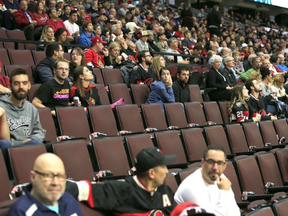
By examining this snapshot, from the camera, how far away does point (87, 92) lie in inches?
158

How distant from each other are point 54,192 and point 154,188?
0.55 m

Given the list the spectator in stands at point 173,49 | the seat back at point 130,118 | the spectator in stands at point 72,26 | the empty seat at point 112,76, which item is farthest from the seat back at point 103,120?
the spectator in stands at point 173,49

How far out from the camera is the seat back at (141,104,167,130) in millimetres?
4070

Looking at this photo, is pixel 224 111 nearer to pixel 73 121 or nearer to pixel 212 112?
pixel 212 112

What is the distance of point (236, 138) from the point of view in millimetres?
4156

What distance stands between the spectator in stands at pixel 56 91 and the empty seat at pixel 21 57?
1046mm

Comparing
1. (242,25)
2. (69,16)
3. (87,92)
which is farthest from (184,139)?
(242,25)

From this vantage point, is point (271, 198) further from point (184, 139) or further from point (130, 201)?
point (130, 201)

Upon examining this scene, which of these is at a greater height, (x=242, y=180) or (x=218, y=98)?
(x=218, y=98)

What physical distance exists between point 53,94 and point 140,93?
129 centimetres

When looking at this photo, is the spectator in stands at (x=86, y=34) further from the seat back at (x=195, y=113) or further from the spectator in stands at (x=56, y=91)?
the spectator in stands at (x=56, y=91)

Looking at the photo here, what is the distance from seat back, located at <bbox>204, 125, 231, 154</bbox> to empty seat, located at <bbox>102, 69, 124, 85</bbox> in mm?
1443

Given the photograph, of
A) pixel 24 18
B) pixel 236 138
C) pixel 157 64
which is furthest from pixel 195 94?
pixel 24 18

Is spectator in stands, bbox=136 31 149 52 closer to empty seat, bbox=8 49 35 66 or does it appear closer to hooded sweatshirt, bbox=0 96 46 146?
empty seat, bbox=8 49 35 66
